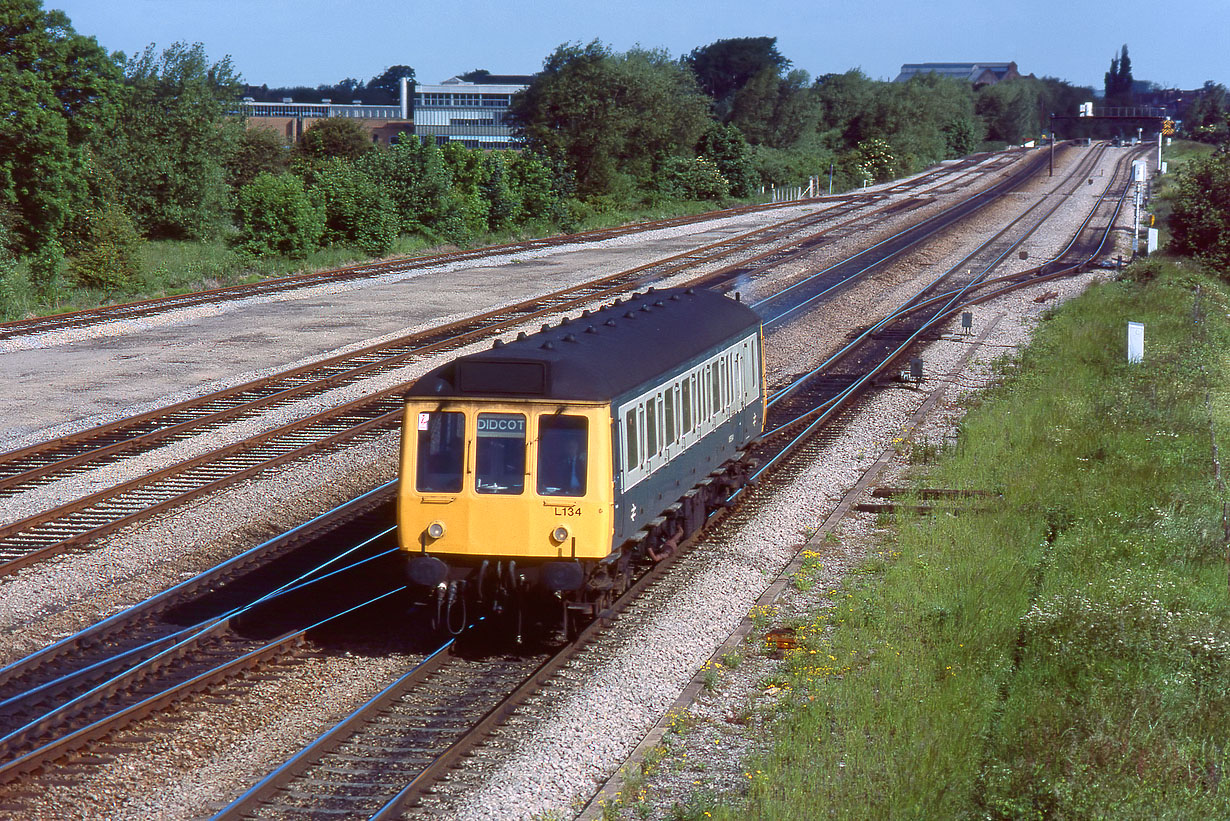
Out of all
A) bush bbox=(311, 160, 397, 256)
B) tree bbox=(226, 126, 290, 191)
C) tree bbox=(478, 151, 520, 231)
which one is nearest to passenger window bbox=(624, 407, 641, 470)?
bush bbox=(311, 160, 397, 256)

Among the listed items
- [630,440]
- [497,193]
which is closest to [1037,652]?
[630,440]

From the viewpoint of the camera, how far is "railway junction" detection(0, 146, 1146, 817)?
30.3 feet

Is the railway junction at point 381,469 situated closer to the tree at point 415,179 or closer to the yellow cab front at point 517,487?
the yellow cab front at point 517,487

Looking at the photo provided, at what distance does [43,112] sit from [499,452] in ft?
98.3

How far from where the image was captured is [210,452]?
18516 millimetres

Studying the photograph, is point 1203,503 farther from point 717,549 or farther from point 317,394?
point 317,394

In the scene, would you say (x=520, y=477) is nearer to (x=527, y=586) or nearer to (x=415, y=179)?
(x=527, y=586)

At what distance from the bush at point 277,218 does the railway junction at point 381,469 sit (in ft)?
13.3

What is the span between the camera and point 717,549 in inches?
576

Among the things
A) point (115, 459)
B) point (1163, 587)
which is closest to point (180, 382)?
point (115, 459)

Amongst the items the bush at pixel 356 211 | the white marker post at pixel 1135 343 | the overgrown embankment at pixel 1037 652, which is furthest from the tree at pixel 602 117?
the overgrown embankment at pixel 1037 652

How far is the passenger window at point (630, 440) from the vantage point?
11.4 meters

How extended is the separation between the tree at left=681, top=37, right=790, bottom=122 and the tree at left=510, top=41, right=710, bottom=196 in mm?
40951

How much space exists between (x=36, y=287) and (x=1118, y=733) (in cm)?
3329
